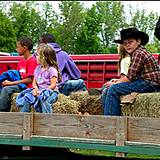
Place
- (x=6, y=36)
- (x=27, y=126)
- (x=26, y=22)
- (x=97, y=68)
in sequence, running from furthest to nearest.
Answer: (x=26, y=22)
(x=6, y=36)
(x=97, y=68)
(x=27, y=126)

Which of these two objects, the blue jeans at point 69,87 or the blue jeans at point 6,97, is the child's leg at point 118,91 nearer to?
the blue jeans at point 69,87

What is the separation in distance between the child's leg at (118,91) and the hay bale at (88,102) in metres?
0.70

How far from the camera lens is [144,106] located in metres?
4.92

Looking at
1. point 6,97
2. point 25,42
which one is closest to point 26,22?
point 25,42

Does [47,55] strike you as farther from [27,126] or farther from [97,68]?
[97,68]

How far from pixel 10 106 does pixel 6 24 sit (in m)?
39.3

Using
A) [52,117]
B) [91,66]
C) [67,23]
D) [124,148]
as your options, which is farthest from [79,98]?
[67,23]

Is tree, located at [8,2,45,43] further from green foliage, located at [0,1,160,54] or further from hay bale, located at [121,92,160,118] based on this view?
hay bale, located at [121,92,160,118]

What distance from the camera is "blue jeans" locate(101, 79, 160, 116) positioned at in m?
5.07

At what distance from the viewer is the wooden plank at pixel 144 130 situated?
13.8 feet

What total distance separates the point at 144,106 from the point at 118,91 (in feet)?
1.11

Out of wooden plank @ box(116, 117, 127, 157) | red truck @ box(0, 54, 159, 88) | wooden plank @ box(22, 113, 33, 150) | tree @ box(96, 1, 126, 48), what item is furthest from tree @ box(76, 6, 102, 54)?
wooden plank @ box(116, 117, 127, 157)

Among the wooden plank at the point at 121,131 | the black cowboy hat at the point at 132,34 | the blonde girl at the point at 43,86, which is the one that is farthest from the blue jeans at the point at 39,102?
the wooden plank at the point at 121,131

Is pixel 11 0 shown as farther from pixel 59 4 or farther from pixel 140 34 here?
pixel 140 34
